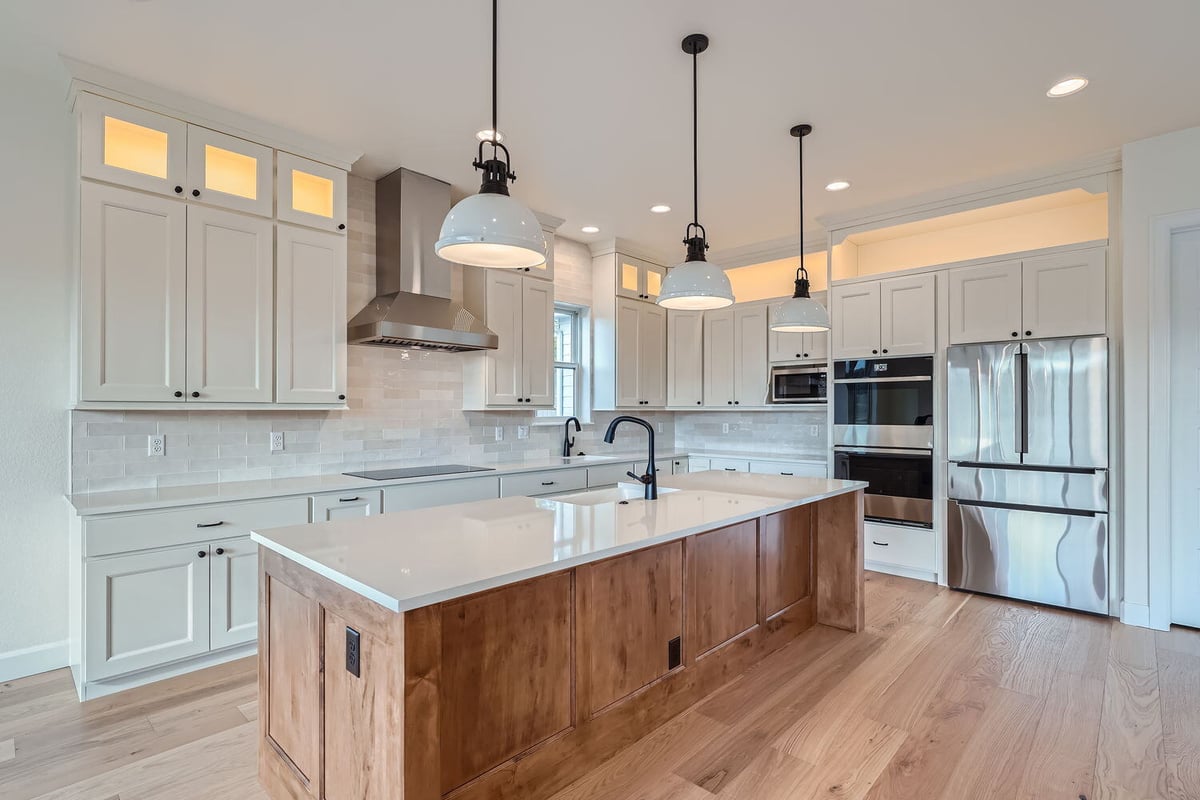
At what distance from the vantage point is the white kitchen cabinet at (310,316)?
322 centimetres

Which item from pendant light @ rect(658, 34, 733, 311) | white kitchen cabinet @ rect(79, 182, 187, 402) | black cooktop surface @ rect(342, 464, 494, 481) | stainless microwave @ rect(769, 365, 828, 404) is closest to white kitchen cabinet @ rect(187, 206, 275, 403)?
white kitchen cabinet @ rect(79, 182, 187, 402)

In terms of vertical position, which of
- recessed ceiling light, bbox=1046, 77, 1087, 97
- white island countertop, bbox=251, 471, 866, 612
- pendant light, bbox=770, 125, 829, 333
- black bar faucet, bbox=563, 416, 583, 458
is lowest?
white island countertop, bbox=251, 471, 866, 612

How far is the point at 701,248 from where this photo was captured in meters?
2.62

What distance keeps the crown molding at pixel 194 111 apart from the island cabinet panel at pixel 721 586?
2.88 metres

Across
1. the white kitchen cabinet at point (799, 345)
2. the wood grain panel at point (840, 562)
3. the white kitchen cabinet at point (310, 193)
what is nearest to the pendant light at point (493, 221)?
the white kitchen cabinet at point (310, 193)

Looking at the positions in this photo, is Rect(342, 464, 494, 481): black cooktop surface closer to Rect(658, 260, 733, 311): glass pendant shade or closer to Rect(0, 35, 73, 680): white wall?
Rect(0, 35, 73, 680): white wall

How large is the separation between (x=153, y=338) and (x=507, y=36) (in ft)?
6.93

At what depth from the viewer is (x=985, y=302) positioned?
3.95 meters

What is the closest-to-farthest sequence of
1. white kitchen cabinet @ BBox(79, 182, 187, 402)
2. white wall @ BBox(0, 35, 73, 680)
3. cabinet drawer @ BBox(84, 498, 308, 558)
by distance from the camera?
cabinet drawer @ BBox(84, 498, 308, 558) < white kitchen cabinet @ BBox(79, 182, 187, 402) < white wall @ BBox(0, 35, 73, 680)

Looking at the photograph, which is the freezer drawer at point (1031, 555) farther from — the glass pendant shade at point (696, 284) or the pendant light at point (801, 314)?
the glass pendant shade at point (696, 284)

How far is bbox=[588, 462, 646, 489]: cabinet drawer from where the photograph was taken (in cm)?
466

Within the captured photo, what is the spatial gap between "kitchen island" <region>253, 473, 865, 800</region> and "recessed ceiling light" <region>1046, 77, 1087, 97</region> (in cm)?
227

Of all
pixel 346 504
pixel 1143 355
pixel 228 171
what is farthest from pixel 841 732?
pixel 228 171

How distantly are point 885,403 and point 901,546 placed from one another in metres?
1.05
